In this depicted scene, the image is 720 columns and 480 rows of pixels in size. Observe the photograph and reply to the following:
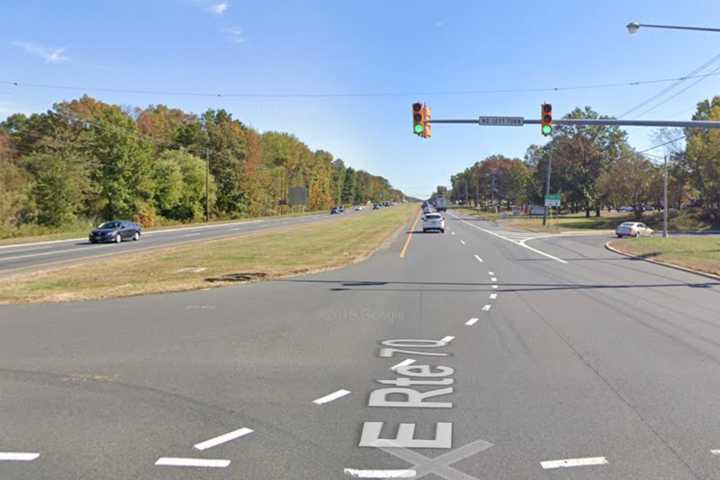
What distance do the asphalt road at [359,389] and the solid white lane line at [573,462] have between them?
15 millimetres

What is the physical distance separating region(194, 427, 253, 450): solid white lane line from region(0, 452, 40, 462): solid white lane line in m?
1.19

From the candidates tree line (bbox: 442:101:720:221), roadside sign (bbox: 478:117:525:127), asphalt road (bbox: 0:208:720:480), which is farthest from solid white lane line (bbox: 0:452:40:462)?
tree line (bbox: 442:101:720:221)

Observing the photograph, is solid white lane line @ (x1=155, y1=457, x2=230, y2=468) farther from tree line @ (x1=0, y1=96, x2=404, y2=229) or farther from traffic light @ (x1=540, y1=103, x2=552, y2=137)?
tree line @ (x1=0, y1=96, x2=404, y2=229)

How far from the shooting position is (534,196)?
374 ft

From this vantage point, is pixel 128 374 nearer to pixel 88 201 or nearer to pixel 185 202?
pixel 88 201

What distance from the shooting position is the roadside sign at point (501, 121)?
1975 cm

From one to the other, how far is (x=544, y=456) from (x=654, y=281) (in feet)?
46.2

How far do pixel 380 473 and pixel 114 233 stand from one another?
36382 millimetres

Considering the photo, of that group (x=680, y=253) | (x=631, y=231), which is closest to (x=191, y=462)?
(x=680, y=253)

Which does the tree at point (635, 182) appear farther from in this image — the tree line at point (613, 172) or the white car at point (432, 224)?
the white car at point (432, 224)

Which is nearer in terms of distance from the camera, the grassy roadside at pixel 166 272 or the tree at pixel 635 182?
the grassy roadside at pixel 166 272

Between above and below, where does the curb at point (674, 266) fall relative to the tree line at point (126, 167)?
below

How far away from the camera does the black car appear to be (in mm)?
36094

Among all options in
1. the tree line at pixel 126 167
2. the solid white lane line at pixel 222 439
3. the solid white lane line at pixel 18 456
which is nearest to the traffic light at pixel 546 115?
the solid white lane line at pixel 222 439
